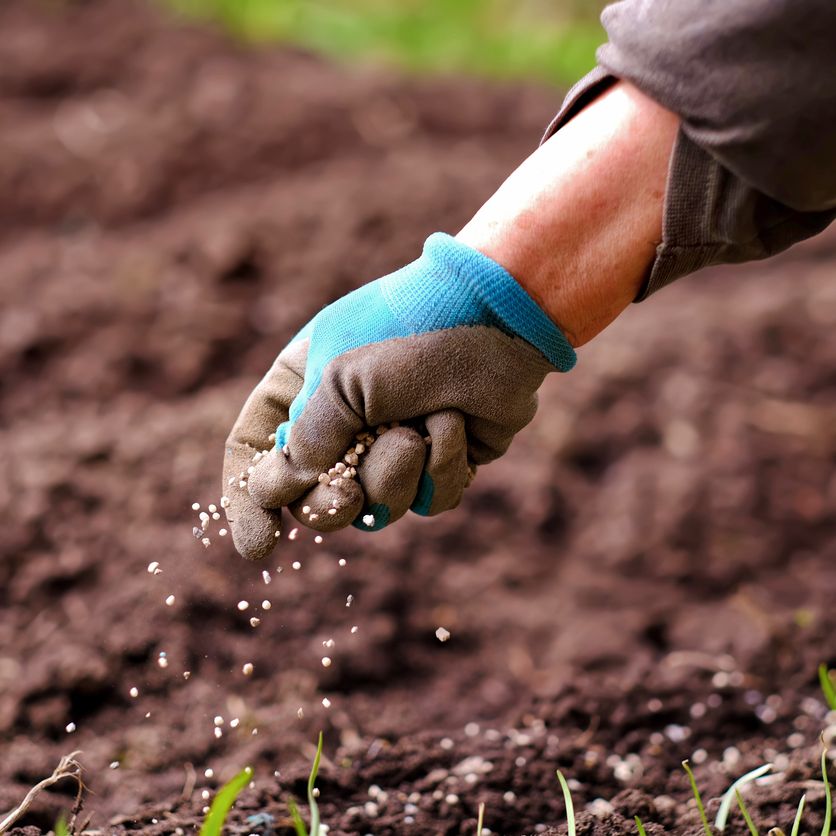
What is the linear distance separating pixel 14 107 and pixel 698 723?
329 centimetres

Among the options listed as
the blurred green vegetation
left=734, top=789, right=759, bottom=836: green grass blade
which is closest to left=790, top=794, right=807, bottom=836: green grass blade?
left=734, top=789, right=759, bottom=836: green grass blade

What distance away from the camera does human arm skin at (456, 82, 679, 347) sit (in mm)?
1143

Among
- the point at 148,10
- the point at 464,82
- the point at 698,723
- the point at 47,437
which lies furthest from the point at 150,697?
the point at 148,10

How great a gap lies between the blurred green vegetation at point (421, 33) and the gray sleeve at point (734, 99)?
11.1 ft

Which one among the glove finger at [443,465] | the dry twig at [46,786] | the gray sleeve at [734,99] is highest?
the gray sleeve at [734,99]

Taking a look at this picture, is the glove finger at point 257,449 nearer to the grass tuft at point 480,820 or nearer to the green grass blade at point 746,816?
the grass tuft at point 480,820

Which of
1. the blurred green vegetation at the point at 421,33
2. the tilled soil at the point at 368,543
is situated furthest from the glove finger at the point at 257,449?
the blurred green vegetation at the point at 421,33

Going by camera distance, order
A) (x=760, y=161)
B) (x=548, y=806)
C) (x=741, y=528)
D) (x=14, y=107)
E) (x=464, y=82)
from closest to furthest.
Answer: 1. (x=760, y=161)
2. (x=548, y=806)
3. (x=741, y=528)
4. (x=14, y=107)
5. (x=464, y=82)

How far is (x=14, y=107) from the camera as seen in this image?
12.3ft

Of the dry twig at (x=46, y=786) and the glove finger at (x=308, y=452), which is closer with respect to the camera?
the glove finger at (x=308, y=452)

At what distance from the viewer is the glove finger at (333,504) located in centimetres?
123

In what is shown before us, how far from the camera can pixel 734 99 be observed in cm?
106

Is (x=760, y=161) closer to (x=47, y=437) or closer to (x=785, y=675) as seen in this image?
(x=785, y=675)

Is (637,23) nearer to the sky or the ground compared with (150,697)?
nearer to the sky
